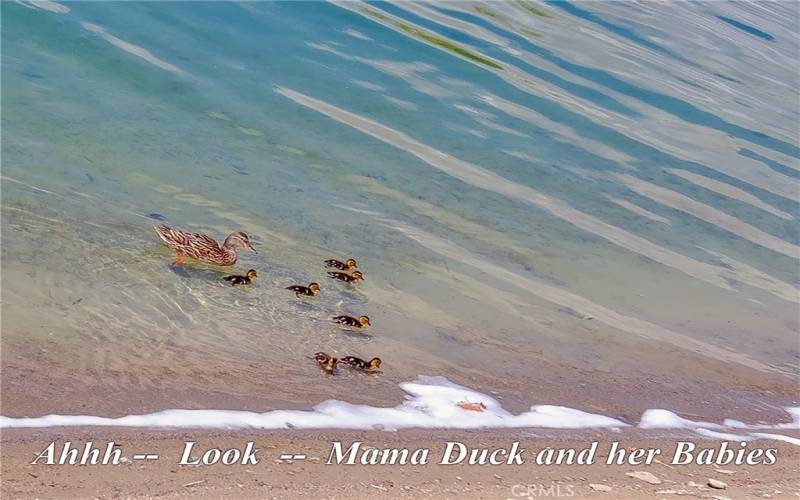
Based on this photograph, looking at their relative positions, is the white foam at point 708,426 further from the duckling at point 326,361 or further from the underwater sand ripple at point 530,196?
the underwater sand ripple at point 530,196

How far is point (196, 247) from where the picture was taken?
8.83m

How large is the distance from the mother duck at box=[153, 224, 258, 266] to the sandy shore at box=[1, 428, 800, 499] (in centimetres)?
265

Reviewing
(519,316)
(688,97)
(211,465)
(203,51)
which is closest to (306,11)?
(203,51)

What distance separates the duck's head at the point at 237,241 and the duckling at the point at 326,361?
184 centimetres

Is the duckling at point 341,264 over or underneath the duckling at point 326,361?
over

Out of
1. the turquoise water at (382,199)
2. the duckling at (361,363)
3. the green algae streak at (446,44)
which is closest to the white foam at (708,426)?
the turquoise water at (382,199)

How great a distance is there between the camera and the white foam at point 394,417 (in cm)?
641

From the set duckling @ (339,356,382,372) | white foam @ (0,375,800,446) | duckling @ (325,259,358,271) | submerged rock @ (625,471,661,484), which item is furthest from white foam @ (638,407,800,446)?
duckling @ (325,259,358,271)

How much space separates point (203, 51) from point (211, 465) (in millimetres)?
10673

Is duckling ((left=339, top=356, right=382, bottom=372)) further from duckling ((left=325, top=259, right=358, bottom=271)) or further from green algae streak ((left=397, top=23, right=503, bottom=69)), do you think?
green algae streak ((left=397, top=23, right=503, bottom=69))

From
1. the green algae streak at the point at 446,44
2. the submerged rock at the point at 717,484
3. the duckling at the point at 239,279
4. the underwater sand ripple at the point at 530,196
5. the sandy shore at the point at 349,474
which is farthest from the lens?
the green algae streak at the point at 446,44

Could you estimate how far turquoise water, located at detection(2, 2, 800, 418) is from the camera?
26.4 feet

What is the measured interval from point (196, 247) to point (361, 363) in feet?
6.46

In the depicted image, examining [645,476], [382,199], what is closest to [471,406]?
[645,476]
